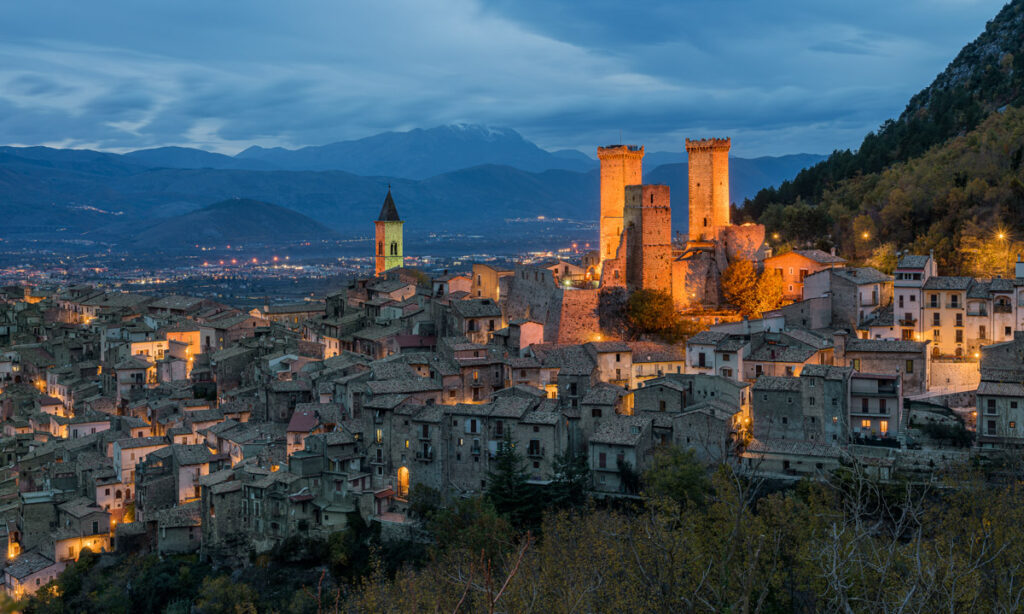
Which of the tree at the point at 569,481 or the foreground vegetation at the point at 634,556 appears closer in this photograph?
Answer: the foreground vegetation at the point at 634,556

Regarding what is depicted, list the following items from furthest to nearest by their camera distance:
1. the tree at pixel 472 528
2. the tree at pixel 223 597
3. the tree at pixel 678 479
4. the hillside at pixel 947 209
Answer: the hillside at pixel 947 209 → the tree at pixel 223 597 → the tree at pixel 678 479 → the tree at pixel 472 528

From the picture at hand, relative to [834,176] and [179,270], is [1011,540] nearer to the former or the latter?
[834,176]

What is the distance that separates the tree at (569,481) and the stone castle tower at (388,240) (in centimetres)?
4555

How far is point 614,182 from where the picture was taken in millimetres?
50219

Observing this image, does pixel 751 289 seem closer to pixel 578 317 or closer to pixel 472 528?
pixel 578 317

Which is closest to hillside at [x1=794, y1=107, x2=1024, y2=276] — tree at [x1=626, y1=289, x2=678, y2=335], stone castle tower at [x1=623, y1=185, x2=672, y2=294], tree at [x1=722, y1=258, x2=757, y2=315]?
tree at [x1=722, y1=258, x2=757, y2=315]

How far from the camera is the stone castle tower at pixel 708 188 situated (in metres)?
49.8

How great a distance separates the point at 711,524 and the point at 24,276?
131 meters

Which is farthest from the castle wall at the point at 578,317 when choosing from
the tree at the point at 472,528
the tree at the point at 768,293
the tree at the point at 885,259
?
the tree at the point at 885,259

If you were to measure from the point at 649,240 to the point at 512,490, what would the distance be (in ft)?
55.6

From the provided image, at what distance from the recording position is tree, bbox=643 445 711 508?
28.7 metres

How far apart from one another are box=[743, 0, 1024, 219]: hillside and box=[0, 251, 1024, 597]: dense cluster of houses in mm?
29810

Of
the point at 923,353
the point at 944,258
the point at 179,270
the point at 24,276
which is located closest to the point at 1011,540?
the point at 923,353

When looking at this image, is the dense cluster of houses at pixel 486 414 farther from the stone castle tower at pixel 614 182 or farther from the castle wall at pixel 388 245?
the castle wall at pixel 388 245
